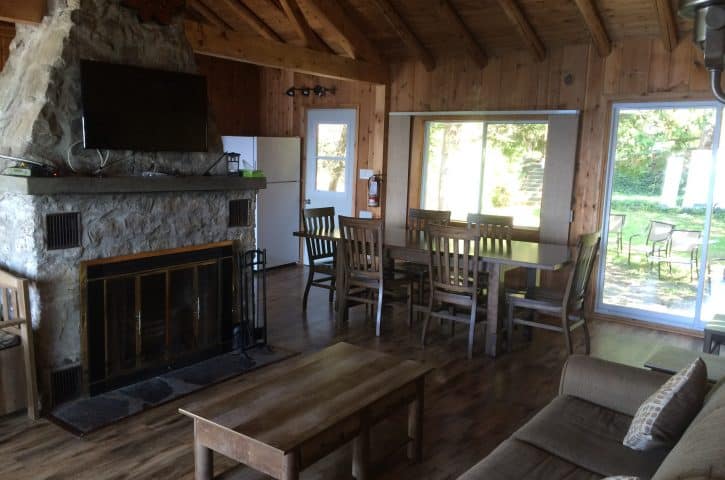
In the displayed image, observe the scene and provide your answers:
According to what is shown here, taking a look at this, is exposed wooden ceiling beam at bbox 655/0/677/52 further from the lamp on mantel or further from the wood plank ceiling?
the lamp on mantel

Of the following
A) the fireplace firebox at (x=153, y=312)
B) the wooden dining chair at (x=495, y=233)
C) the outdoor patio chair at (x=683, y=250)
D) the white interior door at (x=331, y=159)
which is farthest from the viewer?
the white interior door at (x=331, y=159)

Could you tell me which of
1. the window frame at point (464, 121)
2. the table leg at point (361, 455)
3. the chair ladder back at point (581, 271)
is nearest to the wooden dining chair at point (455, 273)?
the chair ladder back at point (581, 271)

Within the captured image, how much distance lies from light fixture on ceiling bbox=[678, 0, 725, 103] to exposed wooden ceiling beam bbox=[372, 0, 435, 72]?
14.6 feet

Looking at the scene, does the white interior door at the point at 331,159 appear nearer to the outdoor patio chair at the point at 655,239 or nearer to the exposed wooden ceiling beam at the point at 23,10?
the outdoor patio chair at the point at 655,239

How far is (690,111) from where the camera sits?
522 centimetres

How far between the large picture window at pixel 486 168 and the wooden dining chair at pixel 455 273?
5.13 feet

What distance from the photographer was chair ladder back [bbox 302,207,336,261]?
5.71 metres

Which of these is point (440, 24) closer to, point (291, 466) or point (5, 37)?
point (5, 37)

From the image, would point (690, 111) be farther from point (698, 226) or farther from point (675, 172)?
point (698, 226)

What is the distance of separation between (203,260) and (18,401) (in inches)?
55.9

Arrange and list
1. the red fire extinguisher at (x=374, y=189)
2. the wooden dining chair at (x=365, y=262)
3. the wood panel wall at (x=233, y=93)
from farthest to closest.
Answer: the wood panel wall at (x=233, y=93)
the red fire extinguisher at (x=374, y=189)
the wooden dining chair at (x=365, y=262)

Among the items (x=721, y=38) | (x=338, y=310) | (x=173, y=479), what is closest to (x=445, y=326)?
(x=338, y=310)

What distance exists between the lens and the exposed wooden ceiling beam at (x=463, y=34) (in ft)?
18.3

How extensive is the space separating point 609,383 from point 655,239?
3383 millimetres
